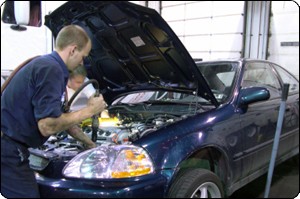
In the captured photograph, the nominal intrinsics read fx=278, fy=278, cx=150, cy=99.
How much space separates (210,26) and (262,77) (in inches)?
151

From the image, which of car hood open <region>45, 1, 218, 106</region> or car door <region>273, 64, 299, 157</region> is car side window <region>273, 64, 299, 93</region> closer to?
car door <region>273, 64, 299, 157</region>

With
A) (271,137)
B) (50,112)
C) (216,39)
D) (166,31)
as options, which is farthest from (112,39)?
(216,39)

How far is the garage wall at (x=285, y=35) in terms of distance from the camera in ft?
18.4

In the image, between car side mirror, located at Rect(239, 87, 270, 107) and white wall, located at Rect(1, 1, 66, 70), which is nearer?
car side mirror, located at Rect(239, 87, 270, 107)

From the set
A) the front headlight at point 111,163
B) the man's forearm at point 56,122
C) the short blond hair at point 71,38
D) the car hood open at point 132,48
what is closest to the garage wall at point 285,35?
the car hood open at point 132,48

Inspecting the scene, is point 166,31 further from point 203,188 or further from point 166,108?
point 203,188

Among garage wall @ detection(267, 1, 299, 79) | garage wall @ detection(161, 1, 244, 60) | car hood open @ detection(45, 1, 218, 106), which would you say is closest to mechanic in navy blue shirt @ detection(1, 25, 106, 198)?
car hood open @ detection(45, 1, 218, 106)

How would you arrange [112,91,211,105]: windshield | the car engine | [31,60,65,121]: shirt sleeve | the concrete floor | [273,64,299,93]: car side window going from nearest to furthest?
1. [31,60,65,121]: shirt sleeve
2. the car engine
3. [112,91,211,105]: windshield
4. the concrete floor
5. [273,64,299,93]: car side window

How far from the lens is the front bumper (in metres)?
Result: 1.61

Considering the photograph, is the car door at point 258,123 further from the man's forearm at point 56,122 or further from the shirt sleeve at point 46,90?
the shirt sleeve at point 46,90

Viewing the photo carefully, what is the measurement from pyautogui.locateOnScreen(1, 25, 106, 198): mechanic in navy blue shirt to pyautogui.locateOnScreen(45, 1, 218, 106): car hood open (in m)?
0.65

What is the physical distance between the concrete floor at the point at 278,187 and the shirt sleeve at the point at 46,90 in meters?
2.30

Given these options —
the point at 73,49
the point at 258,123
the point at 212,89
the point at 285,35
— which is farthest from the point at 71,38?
the point at 285,35

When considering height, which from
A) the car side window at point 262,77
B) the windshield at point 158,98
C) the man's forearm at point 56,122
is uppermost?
the car side window at point 262,77
